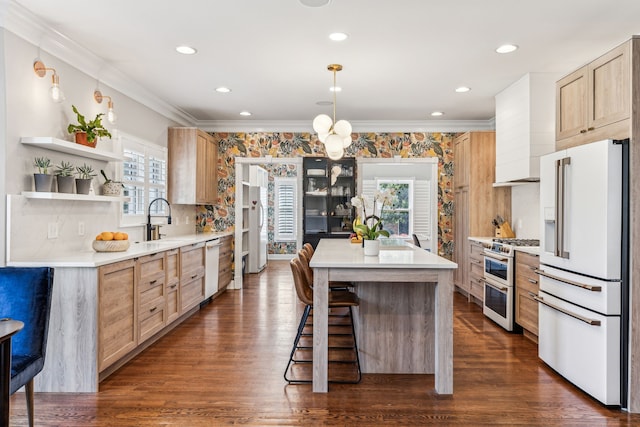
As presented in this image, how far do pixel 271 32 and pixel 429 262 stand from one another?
2.19 metres

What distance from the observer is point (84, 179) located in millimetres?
3467

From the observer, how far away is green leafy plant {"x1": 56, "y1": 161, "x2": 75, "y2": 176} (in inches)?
130

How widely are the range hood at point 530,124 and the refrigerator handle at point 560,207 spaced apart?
1.36 metres

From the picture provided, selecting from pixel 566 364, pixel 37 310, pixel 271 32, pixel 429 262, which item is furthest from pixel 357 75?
pixel 37 310

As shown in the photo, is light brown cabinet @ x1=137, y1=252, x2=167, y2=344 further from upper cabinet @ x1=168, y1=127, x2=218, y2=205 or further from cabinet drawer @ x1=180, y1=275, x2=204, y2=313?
upper cabinet @ x1=168, y1=127, x2=218, y2=205

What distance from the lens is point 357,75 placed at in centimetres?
450

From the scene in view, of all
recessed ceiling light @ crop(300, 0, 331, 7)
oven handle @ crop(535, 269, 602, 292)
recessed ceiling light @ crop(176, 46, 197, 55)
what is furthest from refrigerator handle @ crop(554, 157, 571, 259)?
recessed ceiling light @ crop(176, 46, 197, 55)

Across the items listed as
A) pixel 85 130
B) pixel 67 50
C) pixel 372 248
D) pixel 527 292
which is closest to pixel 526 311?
pixel 527 292

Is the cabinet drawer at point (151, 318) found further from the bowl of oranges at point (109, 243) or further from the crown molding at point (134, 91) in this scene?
the crown molding at point (134, 91)

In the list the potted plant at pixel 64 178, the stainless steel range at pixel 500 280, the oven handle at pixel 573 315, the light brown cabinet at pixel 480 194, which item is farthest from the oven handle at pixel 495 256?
the potted plant at pixel 64 178

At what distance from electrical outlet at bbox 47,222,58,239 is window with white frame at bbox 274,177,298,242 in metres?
7.10

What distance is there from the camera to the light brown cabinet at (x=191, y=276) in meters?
4.62

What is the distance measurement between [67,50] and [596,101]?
4124 millimetres

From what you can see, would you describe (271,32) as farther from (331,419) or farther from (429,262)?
(331,419)
